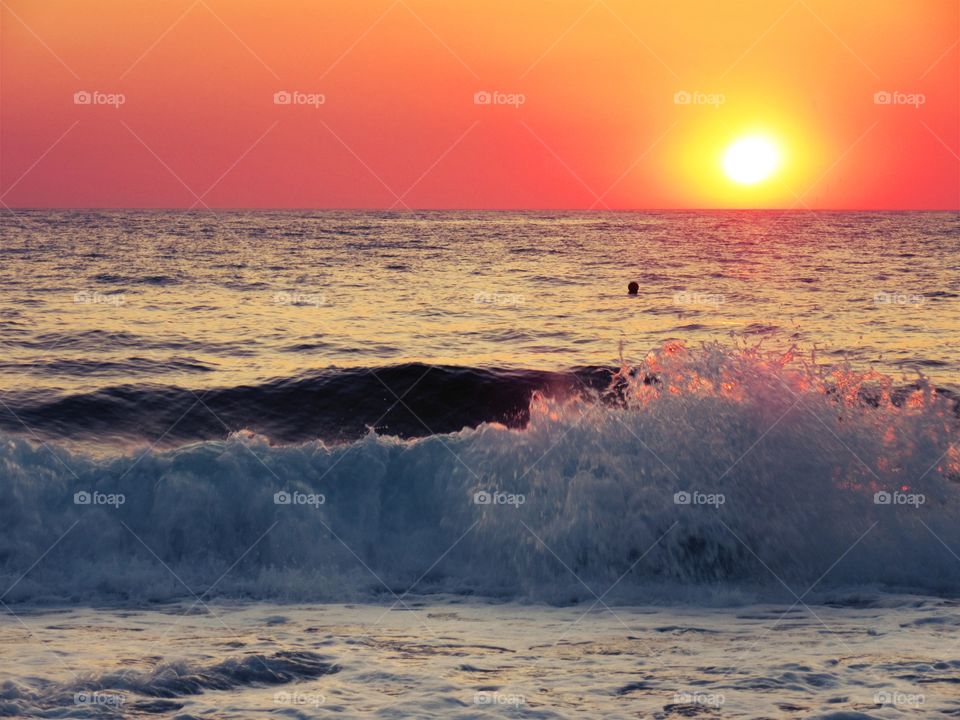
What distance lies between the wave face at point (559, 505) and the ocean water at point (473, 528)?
0.12ft

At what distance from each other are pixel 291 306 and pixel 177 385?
33.8ft

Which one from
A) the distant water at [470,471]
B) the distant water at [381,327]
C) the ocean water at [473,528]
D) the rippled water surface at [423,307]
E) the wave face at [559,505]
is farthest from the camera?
the rippled water surface at [423,307]

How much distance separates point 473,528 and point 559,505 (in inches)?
39.9

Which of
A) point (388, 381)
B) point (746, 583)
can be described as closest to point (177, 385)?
point (388, 381)

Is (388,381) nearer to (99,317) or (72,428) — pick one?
(72,428)

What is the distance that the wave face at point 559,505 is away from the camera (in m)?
10.6

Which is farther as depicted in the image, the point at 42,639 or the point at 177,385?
the point at 177,385

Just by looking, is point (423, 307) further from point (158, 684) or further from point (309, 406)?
point (158, 684)

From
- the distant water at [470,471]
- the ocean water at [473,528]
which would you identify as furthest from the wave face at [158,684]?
the distant water at [470,471]

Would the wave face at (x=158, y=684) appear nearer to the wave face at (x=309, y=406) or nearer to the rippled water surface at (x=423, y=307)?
the wave face at (x=309, y=406)

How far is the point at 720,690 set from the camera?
7.06 metres

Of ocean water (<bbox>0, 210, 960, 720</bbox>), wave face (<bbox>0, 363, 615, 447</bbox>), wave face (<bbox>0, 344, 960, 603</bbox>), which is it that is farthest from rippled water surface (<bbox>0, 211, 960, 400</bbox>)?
wave face (<bbox>0, 344, 960, 603</bbox>)

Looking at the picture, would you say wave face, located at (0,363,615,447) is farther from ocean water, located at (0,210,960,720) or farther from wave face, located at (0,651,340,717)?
wave face, located at (0,651,340,717)

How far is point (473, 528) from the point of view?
11.4 m
